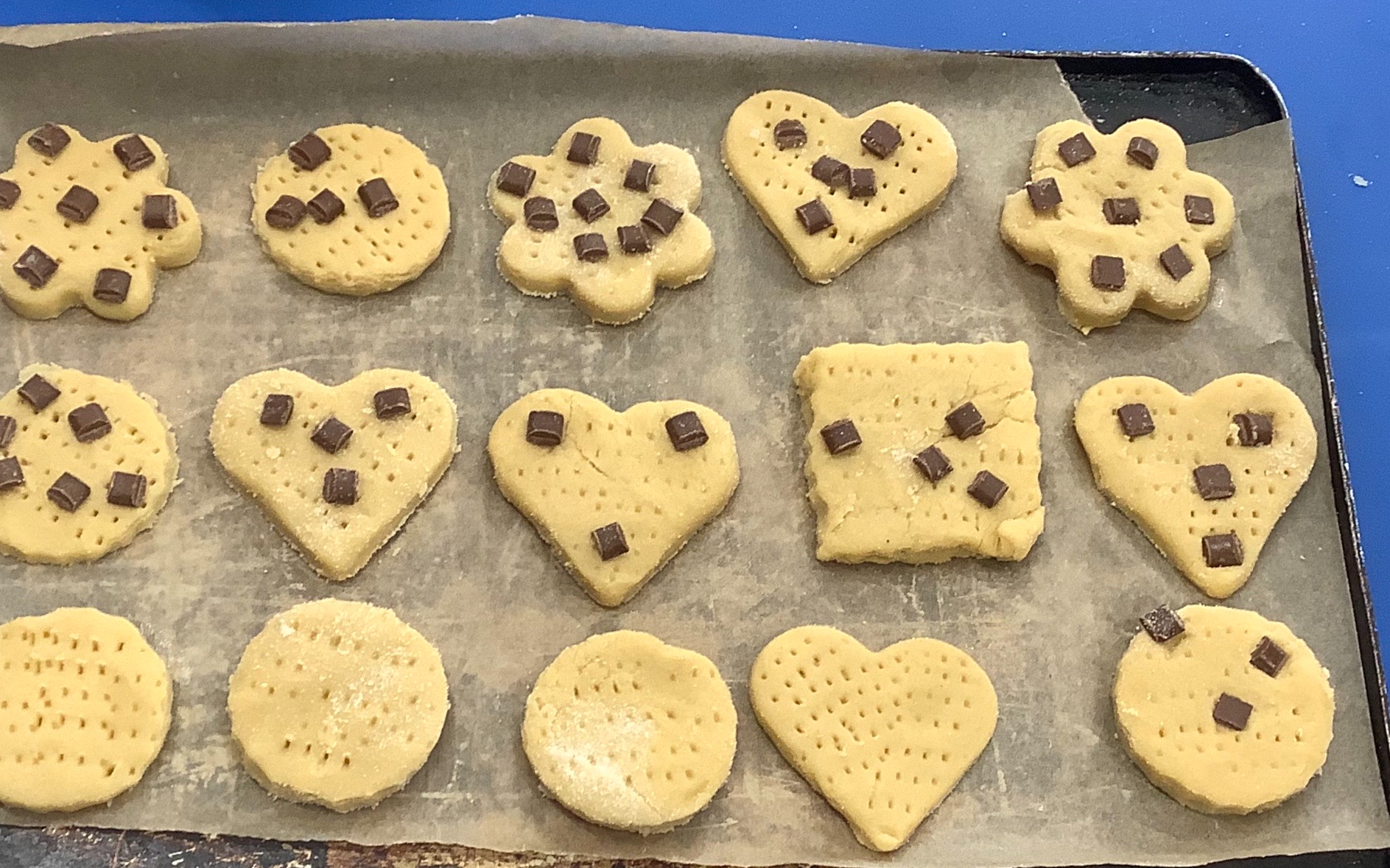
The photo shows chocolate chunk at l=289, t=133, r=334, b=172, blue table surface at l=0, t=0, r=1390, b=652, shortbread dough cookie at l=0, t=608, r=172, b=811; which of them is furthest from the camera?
blue table surface at l=0, t=0, r=1390, b=652

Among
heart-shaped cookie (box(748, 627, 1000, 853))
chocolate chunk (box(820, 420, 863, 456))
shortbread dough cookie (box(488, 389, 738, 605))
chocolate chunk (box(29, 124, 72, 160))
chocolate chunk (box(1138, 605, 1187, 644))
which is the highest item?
chocolate chunk (box(29, 124, 72, 160))

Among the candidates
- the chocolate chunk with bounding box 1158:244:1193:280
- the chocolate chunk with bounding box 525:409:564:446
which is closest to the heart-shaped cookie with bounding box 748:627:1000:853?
the chocolate chunk with bounding box 525:409:564:446

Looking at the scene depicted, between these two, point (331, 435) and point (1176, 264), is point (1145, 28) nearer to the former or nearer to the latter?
point (1176, 264)

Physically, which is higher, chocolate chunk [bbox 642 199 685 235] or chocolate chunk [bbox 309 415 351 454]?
chocolate chunk [bbox 642 199 685 235]

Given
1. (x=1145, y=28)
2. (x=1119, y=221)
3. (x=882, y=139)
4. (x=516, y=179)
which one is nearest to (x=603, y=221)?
(x=516, y=179)

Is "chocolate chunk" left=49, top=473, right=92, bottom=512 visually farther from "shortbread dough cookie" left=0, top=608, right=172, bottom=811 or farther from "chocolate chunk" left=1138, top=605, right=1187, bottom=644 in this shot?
"chocolate chunk" left=1138, top=605, right=1187, bottom=644

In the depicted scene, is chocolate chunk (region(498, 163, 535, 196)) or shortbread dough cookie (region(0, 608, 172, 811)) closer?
shortbread dough cookie (region(0, 608, 172, 811))

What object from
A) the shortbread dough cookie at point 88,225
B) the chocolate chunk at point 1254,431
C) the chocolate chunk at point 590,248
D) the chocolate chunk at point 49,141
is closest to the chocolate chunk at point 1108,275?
the chocolate chunk at point 1254,431
